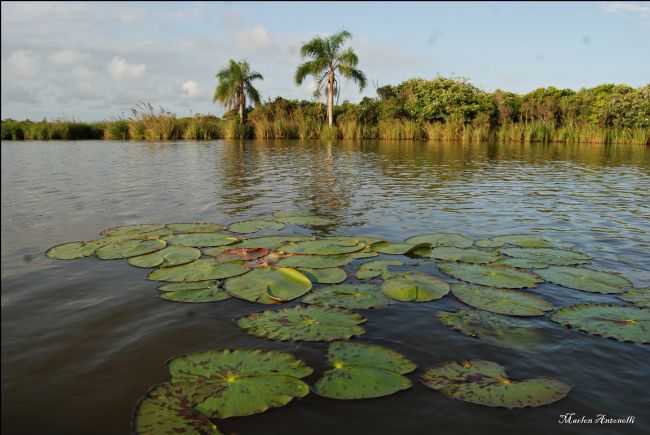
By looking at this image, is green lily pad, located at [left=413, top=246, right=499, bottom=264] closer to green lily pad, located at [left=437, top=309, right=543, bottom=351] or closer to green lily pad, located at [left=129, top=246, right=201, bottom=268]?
green lily pad, located at [left=437, top=309, right=543, bottom=351]

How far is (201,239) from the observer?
5.05m

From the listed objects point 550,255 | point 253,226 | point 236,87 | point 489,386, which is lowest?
point 489,386

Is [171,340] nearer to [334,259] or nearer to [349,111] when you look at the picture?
[334,259]

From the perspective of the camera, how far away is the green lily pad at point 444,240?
505 cm

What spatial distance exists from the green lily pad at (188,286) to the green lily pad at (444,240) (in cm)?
236

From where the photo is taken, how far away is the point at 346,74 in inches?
1188

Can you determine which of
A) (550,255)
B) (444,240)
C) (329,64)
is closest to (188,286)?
(444,240)

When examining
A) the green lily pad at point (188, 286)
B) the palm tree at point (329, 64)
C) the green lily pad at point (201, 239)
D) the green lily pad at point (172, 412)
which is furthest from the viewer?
the palm tree at point (329, 64)

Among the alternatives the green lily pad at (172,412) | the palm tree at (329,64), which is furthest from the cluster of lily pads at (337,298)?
the palm tree at (329,64)

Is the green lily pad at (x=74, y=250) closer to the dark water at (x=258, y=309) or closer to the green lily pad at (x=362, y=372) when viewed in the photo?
the dark water at (x=258, y=309)

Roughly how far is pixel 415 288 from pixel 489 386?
1346 millimetres

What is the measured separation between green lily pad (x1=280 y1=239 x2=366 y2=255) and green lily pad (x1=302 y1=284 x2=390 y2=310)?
890 mm

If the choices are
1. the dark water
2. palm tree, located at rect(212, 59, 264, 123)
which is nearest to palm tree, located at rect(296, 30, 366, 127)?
palm tree, located at rect(212, 59, 264, 123)

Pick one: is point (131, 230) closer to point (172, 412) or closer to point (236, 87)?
point (172, 412)
